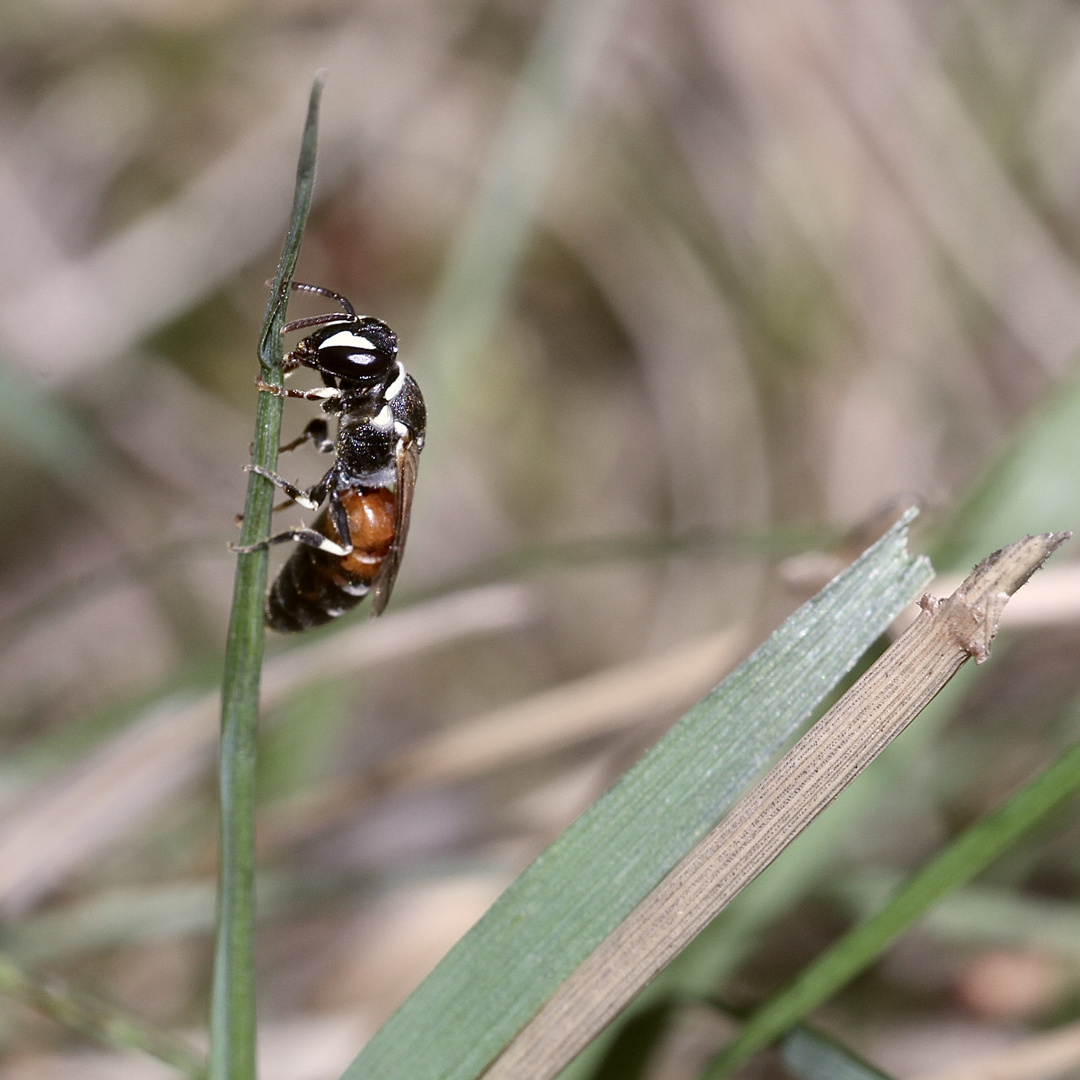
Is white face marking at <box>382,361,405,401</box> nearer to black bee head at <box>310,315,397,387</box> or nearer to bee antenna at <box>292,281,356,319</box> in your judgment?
black bee head at <box>310,315,397,387</box>

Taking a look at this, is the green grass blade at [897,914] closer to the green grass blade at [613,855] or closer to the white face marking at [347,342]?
the green grass blade at [613,855]

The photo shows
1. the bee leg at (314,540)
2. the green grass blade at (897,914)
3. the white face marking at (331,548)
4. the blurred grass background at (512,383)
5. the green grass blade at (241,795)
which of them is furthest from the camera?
the blurred grass background at (512,383)

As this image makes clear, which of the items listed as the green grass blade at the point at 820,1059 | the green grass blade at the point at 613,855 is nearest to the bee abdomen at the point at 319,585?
the green grass blade at the point at 613,855

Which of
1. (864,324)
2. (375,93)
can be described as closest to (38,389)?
(375,93)

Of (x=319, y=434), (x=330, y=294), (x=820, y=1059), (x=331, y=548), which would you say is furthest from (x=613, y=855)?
(x=319, y=434)

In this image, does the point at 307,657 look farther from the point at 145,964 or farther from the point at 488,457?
the point at 488,457
